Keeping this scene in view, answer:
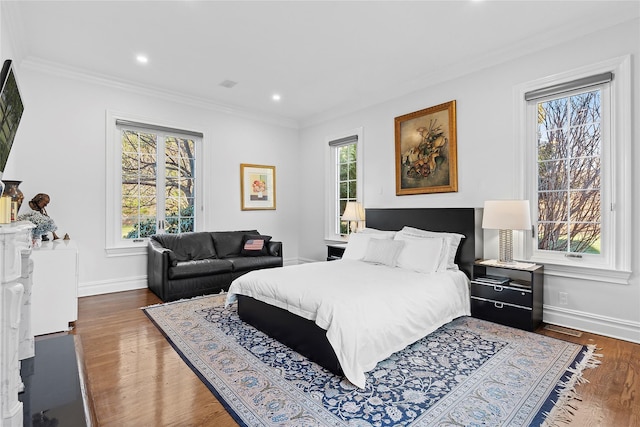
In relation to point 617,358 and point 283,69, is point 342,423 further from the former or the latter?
point 283,69

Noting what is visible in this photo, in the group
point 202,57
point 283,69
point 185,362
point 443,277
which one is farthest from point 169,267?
point 443,277

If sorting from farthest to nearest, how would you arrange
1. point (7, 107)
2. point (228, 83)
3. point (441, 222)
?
point (228, 83) < point (441, 222) < point (7, 107)

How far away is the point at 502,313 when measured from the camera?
10.9ft

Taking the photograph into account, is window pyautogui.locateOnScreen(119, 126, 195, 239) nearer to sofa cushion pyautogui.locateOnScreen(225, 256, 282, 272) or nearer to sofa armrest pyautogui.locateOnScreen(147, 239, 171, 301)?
sofa armrest pyautogui.locateOnScreen(147, 239, 171, 301)

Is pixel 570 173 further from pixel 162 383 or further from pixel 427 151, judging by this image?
pixel 162 383

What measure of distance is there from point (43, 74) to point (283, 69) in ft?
9.55

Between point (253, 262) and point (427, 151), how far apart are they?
2.89m

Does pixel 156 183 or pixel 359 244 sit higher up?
pixel 156 183

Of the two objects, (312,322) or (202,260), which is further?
(202,260)

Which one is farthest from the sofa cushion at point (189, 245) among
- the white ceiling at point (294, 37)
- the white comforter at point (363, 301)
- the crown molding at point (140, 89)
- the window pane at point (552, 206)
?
the window pane at point (552, 206)

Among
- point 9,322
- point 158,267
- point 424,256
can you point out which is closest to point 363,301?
point 424,256

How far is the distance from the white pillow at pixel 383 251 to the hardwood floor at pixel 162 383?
158cm

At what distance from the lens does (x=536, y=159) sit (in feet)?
11.6

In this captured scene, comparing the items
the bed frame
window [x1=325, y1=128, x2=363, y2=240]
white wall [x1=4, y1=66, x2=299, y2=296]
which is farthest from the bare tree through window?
white wall [x1=4, y1=66, x2=299, y2=296]
